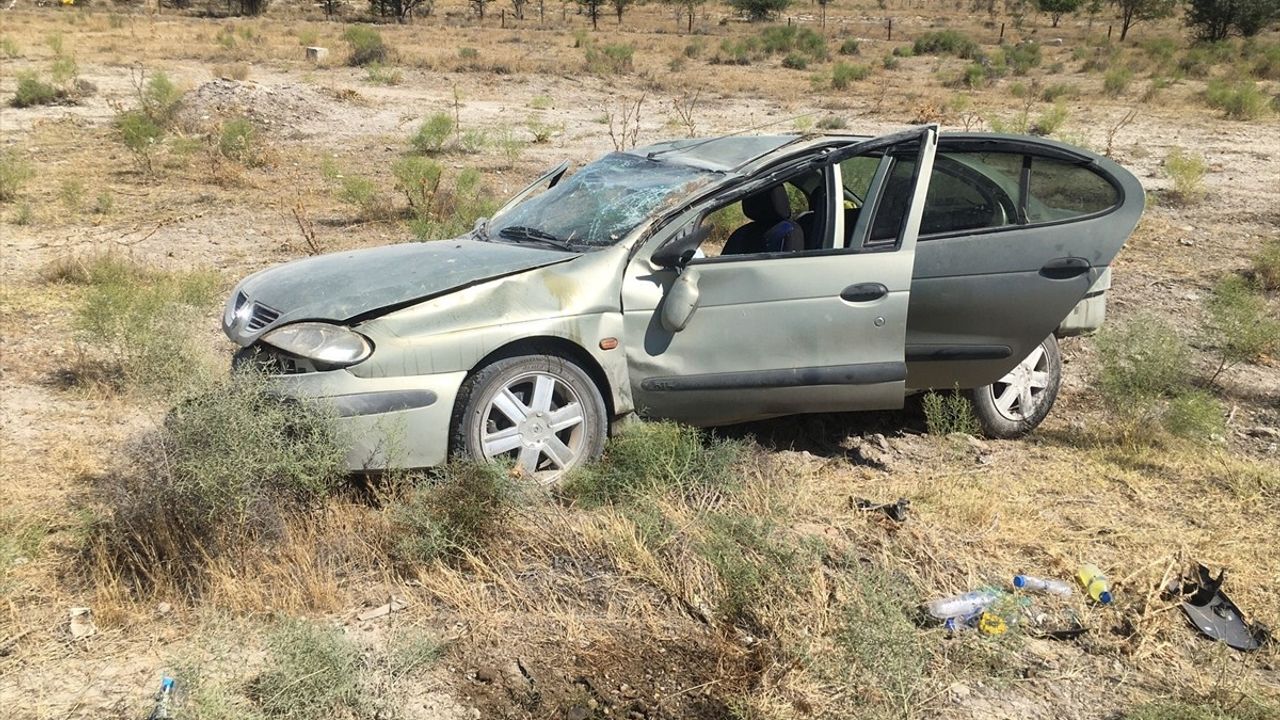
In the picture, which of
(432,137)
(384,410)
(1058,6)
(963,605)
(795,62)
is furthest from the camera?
(1058,6)

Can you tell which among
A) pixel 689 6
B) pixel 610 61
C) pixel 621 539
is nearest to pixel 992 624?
pixel 621 539

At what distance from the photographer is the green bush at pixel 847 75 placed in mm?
26578

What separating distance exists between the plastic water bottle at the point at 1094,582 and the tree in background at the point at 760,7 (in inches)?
2174

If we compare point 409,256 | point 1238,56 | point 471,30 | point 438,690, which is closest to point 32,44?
point 471,30

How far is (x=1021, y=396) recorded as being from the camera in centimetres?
548

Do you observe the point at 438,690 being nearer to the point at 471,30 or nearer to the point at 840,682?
the point at 840,682

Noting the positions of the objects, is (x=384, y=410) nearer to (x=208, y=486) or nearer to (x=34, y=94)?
(x=208, y=486)

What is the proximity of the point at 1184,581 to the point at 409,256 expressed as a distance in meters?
3.57

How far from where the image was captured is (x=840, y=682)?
3088 millimetres

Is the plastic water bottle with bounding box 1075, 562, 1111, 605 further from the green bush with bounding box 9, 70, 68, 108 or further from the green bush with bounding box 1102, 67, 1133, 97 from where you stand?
the green bush with bounding box 1102, 67, 1133, 97

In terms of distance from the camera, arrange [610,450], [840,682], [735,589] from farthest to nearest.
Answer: [610,450] < [735,589] < [840,682]

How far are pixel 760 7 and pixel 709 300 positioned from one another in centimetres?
5470

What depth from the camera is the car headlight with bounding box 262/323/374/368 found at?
400 centimetres

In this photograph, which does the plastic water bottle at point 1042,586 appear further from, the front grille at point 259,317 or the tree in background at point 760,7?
the tree in background at point 760,7
